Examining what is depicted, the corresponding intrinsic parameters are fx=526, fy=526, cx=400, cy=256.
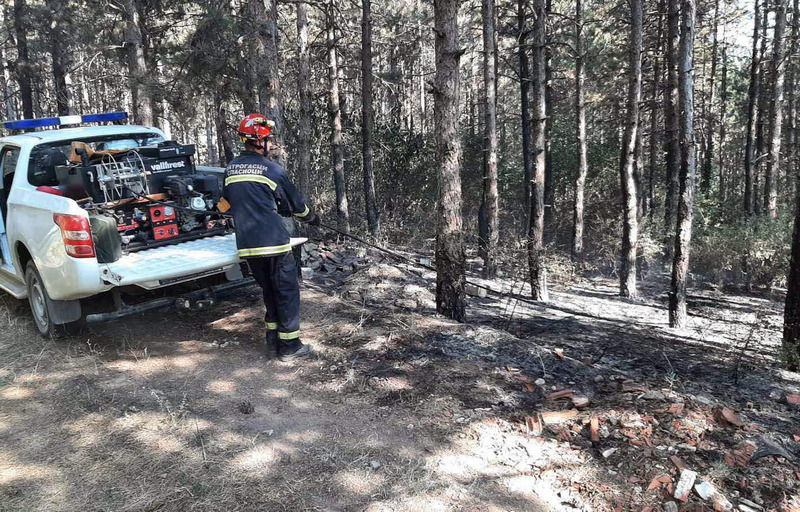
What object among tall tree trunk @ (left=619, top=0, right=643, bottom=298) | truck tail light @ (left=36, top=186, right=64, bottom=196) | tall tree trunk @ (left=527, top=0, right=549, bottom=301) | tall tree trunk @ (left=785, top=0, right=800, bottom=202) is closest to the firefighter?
truck tail light @ (left=36, top=186, right=64, bottom=196)

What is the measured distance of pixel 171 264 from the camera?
16.8 feet

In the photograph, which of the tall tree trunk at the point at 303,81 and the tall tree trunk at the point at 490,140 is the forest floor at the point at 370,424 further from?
the tall tree trunk at the point at 303,81

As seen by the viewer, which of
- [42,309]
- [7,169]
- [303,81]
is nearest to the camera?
[42,309]

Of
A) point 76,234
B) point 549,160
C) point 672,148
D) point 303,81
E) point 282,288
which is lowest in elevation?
point 282,288

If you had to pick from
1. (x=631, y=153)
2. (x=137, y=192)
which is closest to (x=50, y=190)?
(x=137, y=192)

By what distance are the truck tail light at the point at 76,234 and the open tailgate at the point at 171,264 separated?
8.6 inches

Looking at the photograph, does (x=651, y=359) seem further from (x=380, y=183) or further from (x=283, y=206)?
(x=380, y=183)

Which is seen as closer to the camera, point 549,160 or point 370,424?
point 370,424

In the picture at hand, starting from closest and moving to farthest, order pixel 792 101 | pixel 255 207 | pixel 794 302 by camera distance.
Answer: pixel 255 207 → pixel 794 302 → pixel 792 101

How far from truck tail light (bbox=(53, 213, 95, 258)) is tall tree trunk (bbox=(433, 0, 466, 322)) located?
12.3 feet

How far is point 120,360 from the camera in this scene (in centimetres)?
520

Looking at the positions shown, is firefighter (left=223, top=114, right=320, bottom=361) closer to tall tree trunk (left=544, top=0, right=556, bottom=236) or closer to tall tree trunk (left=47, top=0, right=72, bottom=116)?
tall tree trunk (left=47, top=0, right=72, bottom=116)

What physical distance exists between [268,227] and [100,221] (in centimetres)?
154

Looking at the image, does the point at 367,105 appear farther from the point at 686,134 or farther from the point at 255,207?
the point at 255,207
